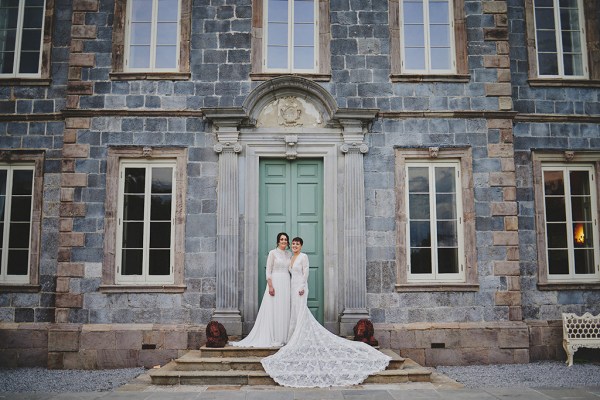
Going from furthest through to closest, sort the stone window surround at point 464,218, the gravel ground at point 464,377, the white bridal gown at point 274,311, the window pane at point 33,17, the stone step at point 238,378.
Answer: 1. the window pane at point 33,17
2. the stone window surround at point 464,218
3. the white bridal gown at point 274,311
4. the gravel ground at point 464,377
5. the stone step at point 238,378

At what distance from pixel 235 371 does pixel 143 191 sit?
12.2ft

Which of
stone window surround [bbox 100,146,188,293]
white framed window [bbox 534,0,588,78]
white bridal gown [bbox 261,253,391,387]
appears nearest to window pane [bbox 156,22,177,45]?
stone window surround [bbox 100,146,188,293]

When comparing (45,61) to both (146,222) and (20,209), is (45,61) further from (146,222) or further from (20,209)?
(146,222)

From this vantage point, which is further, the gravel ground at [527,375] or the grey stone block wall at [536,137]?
the grey stone block wall at [536,137]

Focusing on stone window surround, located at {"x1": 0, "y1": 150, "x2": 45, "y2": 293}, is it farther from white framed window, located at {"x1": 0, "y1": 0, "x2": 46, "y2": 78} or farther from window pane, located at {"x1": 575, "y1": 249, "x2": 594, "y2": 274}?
window pane, located at {"x1": 575, "y1": 249, "x2": 594, "y2": 274}

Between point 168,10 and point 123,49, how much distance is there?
3.60ft

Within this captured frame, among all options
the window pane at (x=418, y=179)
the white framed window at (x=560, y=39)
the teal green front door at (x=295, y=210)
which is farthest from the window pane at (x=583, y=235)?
the teal green front door at (x=295, y=210)

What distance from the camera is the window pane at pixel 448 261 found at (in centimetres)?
966

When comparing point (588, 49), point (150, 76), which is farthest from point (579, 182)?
point (150, 76)

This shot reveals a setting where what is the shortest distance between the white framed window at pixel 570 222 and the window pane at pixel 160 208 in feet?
22.4

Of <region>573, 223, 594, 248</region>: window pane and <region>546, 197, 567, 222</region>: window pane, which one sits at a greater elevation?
<region>546, 197, 567, 222</region>: window pane

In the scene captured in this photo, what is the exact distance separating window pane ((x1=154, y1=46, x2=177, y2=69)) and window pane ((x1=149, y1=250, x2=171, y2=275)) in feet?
10.9

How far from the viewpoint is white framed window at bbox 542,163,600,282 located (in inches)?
400

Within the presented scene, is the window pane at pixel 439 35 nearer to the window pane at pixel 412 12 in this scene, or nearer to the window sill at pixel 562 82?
the window pane at pixel 412 12
